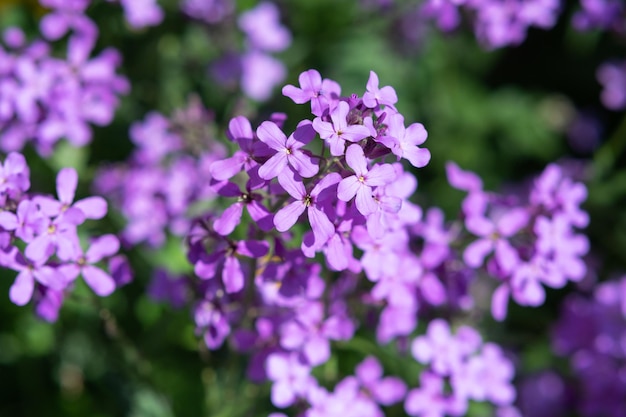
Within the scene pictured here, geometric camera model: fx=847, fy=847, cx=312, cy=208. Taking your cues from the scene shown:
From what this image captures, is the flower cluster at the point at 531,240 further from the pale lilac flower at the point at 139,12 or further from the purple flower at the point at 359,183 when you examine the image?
the pale lilac flower at the point at 139,12

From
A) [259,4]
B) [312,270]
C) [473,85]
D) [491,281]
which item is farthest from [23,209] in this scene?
[473,85]

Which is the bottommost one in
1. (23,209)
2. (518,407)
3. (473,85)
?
(518,407)

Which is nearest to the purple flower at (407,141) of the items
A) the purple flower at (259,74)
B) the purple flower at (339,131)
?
the purple flower at (339,131)

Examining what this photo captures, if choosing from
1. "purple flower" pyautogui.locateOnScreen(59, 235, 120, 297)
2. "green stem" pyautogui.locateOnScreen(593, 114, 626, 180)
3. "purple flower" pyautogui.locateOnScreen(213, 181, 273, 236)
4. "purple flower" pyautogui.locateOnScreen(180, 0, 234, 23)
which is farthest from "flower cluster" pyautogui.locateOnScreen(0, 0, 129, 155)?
"green stem" pyautogui.locateOnScreen(593, 114, 626, 180)

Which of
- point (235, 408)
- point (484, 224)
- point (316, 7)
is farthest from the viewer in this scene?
point (316, 7)

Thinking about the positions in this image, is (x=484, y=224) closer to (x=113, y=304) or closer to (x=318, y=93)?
(x=318, y=93)

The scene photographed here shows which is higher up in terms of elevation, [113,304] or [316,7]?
[316,7]

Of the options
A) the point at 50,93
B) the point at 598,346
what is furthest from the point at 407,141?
the point at 598,346
